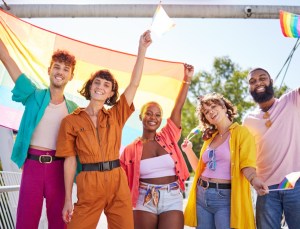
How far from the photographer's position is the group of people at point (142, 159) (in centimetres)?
338

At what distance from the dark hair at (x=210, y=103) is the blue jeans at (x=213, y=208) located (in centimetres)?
64

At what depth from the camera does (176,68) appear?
5.13 metres

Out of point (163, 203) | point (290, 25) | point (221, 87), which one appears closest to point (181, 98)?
point (163, 203)

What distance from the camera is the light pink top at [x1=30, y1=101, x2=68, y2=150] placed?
3.63m

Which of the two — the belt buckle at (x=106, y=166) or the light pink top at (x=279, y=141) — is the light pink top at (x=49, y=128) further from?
the light pink top at (x=279, y=141)

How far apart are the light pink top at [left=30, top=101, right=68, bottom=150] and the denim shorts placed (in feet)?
3.11

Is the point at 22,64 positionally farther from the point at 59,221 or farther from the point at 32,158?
the point at 59,221

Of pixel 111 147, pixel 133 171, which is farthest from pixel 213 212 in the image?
pixel 111 147

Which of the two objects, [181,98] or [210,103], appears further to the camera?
[181,98]

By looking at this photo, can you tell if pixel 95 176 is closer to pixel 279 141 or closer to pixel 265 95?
pixel 279 141

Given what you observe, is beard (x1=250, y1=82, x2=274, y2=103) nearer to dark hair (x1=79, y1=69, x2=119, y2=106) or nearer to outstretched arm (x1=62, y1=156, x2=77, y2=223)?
dark hair (x1=79, y1=69, x2=119, y2=106)

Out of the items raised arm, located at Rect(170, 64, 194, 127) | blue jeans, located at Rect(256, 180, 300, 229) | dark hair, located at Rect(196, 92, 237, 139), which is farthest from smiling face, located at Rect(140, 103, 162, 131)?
blue jeans, located at Rect(256, 180, 300, 229)

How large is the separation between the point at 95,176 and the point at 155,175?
0.79m

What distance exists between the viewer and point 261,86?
4.21 meters
